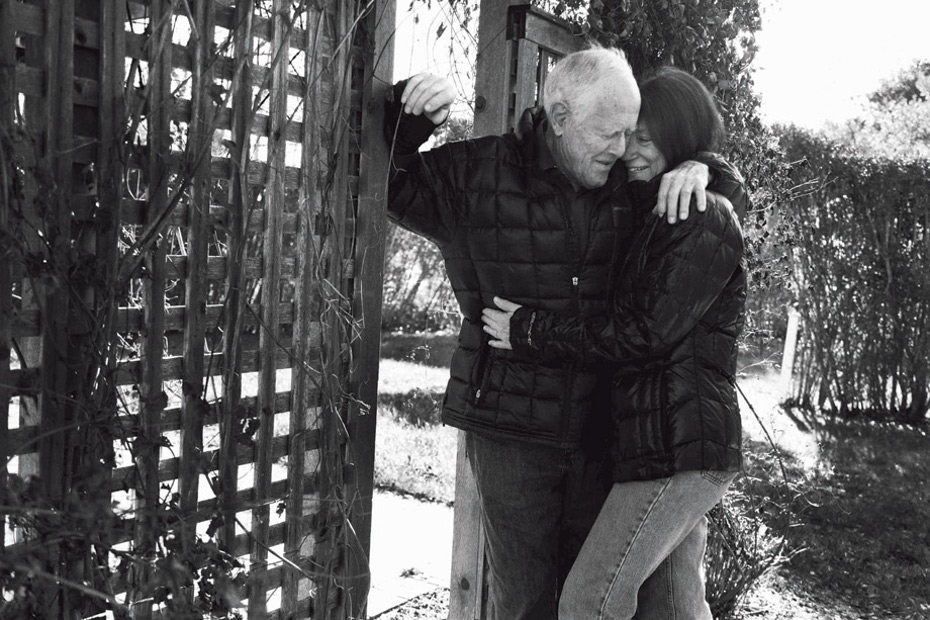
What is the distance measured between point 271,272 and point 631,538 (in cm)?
117

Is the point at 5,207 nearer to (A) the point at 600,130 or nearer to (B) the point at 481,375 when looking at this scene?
(B) the point at 481,375

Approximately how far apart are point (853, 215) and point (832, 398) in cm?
165

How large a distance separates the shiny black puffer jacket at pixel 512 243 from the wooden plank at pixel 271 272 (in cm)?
38

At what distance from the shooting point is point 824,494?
605cm

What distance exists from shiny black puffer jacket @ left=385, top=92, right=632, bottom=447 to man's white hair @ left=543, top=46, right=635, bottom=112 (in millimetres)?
140

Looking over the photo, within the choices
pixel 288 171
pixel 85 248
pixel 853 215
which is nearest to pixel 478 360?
pixel 288 171

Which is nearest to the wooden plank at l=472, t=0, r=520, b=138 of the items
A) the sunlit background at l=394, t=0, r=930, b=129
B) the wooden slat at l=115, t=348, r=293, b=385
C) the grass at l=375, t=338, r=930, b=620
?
the wooden slat at l=115, t=348, r=293, b=385

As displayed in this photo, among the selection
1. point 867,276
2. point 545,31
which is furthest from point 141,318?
point 867,276

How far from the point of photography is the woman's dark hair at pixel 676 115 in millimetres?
2615

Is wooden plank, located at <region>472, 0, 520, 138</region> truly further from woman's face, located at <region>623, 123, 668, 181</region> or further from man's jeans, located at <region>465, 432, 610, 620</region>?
man's jeans, located at <region>465, 432, 610, 620</region>

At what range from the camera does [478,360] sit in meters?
2.66

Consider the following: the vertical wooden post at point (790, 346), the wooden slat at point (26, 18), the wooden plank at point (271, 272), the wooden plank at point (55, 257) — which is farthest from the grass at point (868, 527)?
the wooden slat at point (26, 18)

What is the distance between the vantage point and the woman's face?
8.66ft

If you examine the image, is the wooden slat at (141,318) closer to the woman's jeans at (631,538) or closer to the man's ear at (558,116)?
the man's ear at (558,116)
